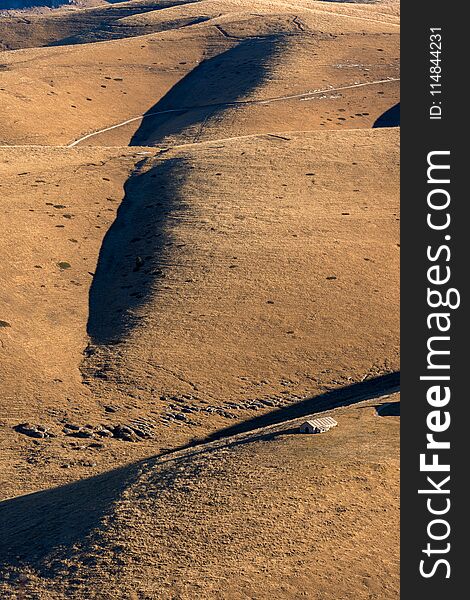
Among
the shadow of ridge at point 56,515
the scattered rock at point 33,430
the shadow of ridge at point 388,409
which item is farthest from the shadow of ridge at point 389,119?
the shadow of ridge at point 56,515

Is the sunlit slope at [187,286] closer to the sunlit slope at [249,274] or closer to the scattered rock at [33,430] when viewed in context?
the sunlit slope at [249,274]

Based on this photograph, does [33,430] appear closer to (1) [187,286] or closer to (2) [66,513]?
(2) [66,513]

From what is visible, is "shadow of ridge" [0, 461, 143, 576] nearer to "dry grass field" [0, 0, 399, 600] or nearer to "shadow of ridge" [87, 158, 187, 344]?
"dry grass field" [0, 0, 399, 600]

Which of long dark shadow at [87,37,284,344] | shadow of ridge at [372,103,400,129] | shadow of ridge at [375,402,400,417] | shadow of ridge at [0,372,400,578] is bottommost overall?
shadow of ridge at [0,372,400,578]

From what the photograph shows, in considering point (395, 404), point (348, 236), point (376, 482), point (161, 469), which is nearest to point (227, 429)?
point (395, 404)

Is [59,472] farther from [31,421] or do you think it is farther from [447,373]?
[447,373]

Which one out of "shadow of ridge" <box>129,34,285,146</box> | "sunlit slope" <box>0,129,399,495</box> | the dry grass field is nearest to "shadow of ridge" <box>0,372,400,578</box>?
the dry grass field

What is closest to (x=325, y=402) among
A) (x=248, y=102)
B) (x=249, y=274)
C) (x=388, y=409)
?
(x=388, y=409)
